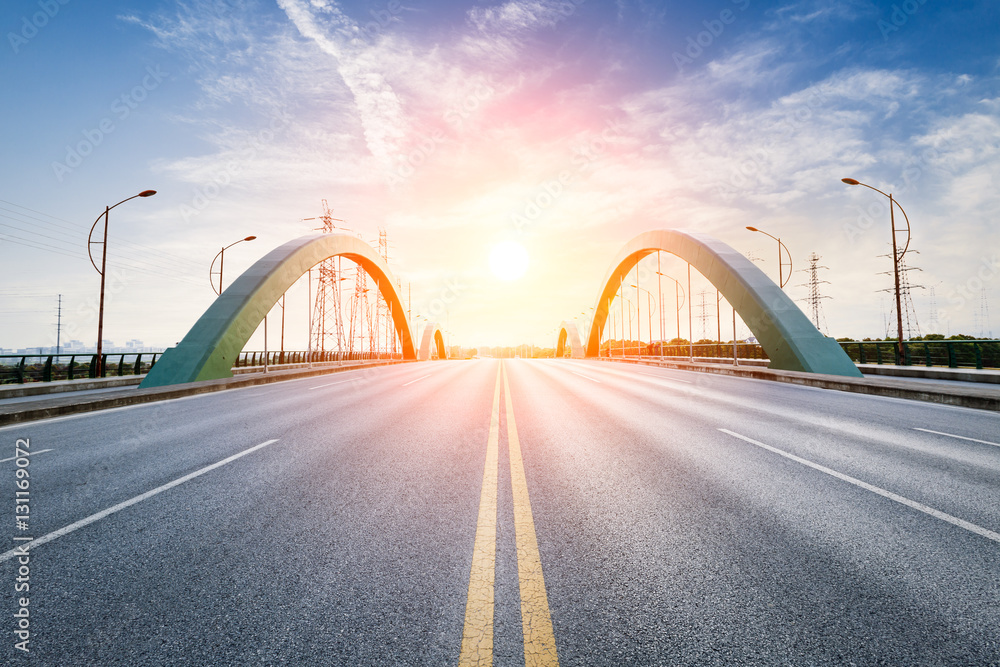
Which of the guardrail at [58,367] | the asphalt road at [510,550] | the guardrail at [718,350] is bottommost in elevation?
the asphalt road at [510,550]

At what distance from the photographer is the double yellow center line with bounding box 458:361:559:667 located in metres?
2.26

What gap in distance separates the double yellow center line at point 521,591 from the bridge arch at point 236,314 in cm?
1977

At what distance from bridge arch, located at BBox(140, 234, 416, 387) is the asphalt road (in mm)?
14195

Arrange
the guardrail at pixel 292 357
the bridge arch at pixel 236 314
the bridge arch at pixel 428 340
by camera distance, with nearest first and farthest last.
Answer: the bridge arch at pixel 236 314, the guardrail at pixel 292 357, the bridge arch at pixel 428 340

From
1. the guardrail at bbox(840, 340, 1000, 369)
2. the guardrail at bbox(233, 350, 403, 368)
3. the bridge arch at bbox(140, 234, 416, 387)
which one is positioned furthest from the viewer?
the guardrail at bbox(233, 350, 403, 368)

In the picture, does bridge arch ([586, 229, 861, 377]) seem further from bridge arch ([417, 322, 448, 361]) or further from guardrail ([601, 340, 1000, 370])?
bridge arch ([417, 322, 448, 361])

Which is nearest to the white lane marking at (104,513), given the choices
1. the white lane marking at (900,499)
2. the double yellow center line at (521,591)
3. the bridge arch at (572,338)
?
the double yellow center line at (521,591)

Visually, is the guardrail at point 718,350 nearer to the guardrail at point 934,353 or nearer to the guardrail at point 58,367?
the guardrail at point 934,353

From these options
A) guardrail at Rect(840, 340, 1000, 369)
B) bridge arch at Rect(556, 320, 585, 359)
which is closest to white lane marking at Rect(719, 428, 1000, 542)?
guardrail at Rect(840, 340, 1000, 369)

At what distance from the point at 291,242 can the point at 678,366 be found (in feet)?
87.0

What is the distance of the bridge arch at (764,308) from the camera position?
22.0 m

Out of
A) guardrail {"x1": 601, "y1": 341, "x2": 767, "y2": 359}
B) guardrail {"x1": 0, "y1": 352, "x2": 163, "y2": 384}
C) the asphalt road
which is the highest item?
guardrail {"x1": 601, "y1": 341, "x2": 767, "y2": 359}

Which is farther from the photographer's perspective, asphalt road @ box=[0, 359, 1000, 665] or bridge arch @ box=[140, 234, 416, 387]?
bridge arch @ box=[140, 234, 416, 387]

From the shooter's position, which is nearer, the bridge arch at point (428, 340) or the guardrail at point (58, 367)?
the guardrail at point (58, 367)
